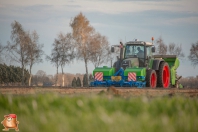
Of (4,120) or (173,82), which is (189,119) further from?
(173,82)

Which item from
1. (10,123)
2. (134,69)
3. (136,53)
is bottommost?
(10,123)

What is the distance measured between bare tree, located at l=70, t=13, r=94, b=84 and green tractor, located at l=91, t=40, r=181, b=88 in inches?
1208

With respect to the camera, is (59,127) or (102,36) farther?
(102,36)

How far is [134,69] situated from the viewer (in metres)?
26.7

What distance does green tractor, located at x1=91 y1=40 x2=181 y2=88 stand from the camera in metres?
26.9

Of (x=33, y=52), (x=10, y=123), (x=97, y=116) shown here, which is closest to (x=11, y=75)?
(x=33, y=52)

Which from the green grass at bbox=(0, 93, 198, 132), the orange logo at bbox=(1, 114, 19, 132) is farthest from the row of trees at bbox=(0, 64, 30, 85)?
the orange logo at bbox=(1, 114, 19, 132)

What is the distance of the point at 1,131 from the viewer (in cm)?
654

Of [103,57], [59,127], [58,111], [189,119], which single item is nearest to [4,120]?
[58,111]

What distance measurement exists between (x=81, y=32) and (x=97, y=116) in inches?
2167

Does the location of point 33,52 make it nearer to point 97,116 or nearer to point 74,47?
point 74,47

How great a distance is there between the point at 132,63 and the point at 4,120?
2173 cm

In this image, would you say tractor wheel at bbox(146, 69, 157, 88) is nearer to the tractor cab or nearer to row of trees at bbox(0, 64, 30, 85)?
the tractor cab

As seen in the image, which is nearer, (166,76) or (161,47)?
(166,76)
